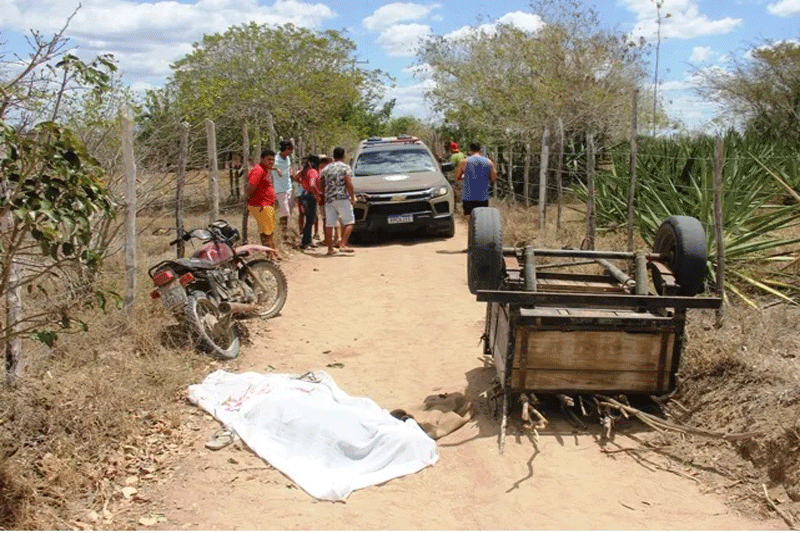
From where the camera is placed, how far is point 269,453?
4258mm

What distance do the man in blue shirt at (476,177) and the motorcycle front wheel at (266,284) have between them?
15.5ft

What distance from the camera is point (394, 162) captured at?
13227 millimetres

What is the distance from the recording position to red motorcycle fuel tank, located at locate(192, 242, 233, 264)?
6.52 meters

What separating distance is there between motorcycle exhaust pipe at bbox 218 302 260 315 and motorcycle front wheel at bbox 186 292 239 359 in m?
0.06

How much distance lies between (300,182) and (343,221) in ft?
3.41

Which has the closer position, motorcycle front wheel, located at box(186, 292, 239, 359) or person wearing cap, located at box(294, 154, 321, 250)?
motorcycle front wheel, located at box(186, 292, 239, 359)

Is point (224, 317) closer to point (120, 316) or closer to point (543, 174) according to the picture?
point (120, 316)

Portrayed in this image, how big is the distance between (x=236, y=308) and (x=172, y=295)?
2.46 feet

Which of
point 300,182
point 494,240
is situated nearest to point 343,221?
point 300,182

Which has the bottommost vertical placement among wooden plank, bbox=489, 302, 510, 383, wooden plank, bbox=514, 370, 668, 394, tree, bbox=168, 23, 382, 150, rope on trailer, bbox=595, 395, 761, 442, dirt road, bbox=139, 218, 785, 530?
dirt road, bbox=139, 218, 785, 530

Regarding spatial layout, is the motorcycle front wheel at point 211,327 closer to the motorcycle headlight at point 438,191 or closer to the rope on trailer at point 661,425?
the rope on trailer at point 661,425

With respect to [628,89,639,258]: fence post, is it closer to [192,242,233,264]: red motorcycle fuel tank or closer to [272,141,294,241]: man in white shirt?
[192,242,233,264]: red motorcycle fuel tank

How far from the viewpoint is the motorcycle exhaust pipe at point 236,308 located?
20.7 ft

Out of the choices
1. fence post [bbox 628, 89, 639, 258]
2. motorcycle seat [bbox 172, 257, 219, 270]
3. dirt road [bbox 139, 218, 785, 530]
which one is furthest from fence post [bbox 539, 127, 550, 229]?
motorcycle seat [bbox 172, 257, 219, 270]
